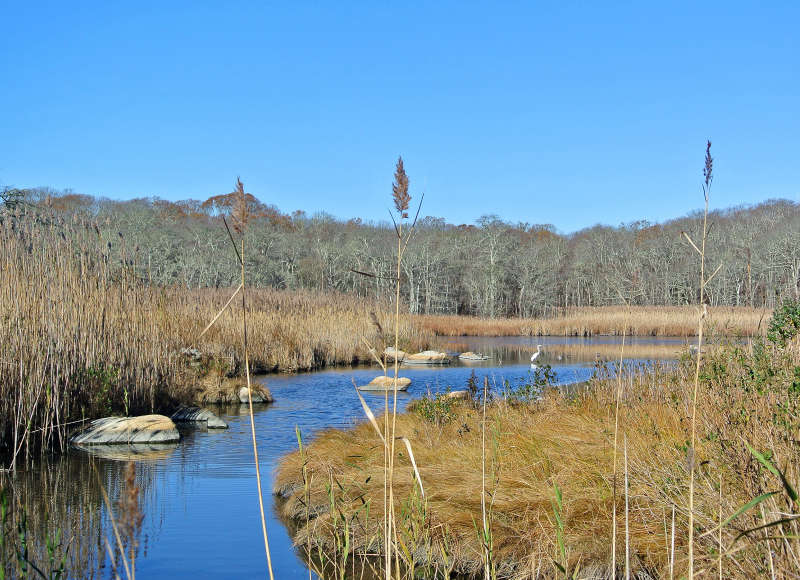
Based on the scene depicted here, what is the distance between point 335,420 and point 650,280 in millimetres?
59641

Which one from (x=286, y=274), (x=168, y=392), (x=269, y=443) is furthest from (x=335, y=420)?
(x=286, y=274)

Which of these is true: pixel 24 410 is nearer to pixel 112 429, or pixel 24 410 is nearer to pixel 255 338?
pixel 112 429

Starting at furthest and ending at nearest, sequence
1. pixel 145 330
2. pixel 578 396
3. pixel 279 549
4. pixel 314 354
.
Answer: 1. pixel 314 354
2. pixel 145 330
3. pixel 578 396
4. pixel 279 549

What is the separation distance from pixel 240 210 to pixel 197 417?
9.27m

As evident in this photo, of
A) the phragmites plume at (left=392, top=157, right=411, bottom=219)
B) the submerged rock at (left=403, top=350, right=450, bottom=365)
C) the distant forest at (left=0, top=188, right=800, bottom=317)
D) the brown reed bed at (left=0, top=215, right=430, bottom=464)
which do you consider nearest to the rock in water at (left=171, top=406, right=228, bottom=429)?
the brown reed bed at (left=0, top=215, right=430, bottom=464)

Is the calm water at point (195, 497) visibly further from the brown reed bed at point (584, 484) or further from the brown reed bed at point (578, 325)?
the brown reed bed at point (578, 325)

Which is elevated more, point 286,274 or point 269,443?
point 286,274

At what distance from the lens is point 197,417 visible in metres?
10.9

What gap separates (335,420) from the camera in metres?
11.3

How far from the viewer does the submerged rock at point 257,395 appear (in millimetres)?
13141

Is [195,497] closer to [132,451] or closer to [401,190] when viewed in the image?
[132,451]

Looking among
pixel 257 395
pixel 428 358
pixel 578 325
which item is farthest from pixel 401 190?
pixel 578 325

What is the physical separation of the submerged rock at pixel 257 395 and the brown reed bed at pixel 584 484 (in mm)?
5497

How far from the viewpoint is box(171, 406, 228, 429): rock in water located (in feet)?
35.0
